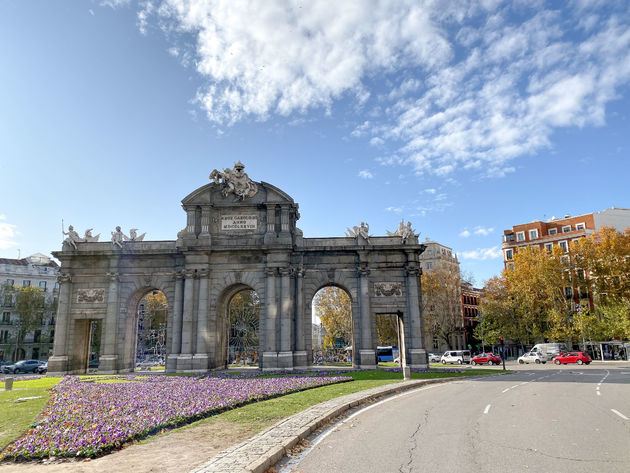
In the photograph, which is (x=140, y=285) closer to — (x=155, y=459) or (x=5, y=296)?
(x=155, y=459)

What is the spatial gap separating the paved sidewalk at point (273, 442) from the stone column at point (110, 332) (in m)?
25.8

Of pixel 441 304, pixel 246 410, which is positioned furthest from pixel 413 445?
pixel 441 304

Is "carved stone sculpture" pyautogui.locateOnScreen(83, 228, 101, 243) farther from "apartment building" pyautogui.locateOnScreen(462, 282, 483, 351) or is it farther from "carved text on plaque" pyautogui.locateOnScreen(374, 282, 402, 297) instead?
"apartment building" pyautogui.locateOnScreen(462, 282, 483, 351)

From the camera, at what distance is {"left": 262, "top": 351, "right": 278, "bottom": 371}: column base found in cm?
3400

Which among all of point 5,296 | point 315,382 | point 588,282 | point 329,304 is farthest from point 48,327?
point 588,282

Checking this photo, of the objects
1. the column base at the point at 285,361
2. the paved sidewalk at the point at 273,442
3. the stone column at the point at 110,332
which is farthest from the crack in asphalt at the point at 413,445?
the stone column at the point at 110,332

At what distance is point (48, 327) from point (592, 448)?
8945cm

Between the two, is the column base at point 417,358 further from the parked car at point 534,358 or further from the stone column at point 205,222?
the parked car at point 534,358

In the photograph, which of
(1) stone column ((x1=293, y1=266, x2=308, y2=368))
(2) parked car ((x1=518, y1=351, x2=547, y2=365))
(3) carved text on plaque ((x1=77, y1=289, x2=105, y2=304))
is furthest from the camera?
(2) parked car ((x1=518, y1=351, x2=547, y2=365))

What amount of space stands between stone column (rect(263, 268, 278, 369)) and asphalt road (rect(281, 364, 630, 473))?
1784 centimetres

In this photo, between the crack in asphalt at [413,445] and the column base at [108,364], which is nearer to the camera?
the crack in asphalt at [413,445]

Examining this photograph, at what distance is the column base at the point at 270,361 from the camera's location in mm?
34000

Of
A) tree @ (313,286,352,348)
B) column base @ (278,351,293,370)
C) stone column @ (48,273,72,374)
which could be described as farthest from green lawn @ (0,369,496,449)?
tree @ (313,286,352,348)

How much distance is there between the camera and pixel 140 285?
37594mm
